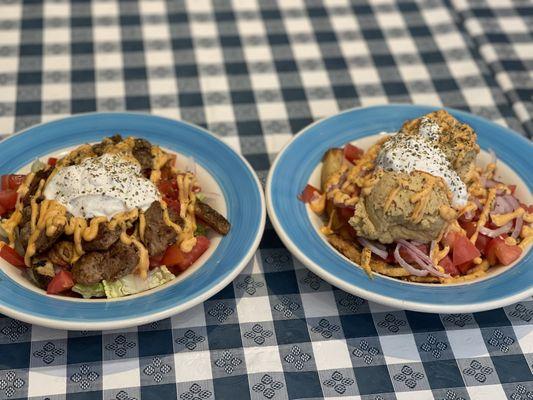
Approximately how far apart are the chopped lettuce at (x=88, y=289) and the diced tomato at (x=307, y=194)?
103 cm

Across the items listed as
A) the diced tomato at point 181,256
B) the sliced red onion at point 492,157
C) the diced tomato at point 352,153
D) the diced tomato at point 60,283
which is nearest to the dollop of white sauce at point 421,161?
the diced tomato at point 352,153

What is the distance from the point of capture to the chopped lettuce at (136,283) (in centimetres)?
284

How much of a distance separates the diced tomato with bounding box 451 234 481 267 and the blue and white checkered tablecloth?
282 mm

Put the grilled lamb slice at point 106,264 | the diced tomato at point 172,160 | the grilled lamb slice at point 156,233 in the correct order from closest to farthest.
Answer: the grilled lamb slice at point 106,264 < the grilled lamb slice at point 156,233 < the diced tomato at point 172,160

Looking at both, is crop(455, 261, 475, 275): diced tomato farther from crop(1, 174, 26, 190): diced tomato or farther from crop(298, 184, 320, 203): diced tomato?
crop(1, 174, 26, 190): diced tomato

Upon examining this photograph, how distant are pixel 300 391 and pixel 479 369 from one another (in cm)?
78

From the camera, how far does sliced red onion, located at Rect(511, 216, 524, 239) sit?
3.19 m

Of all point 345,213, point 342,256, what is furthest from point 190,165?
point 342,256

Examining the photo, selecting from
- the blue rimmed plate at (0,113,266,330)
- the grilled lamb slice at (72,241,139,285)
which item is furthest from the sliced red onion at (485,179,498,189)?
the grilled lamb slice at (72,241,139,285)

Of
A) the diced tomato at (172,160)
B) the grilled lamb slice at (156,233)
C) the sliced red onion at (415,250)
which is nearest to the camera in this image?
the grilled lamb slice at (156,233)

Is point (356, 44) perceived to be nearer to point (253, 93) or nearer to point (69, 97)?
point (253, 93)

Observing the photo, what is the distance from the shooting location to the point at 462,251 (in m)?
3.07

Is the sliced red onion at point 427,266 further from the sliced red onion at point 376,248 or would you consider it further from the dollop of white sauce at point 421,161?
the dollop of white sauce at point 421,161

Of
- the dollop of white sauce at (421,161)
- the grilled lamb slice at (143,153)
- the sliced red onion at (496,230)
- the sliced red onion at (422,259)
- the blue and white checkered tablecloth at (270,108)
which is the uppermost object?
the dollop of white sauce at (421,161)
